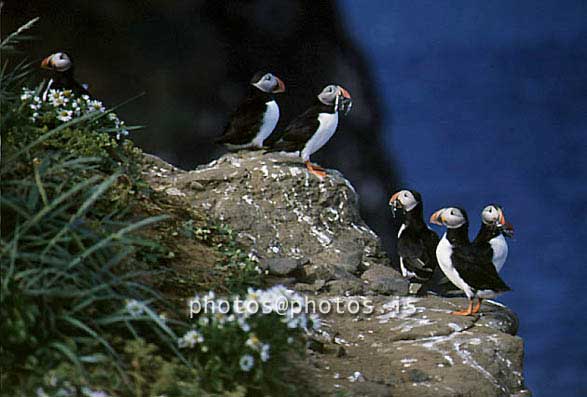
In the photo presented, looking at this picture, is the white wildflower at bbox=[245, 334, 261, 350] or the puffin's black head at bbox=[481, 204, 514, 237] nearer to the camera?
the white wildflower at bbox=[245, 334, 261, 350]

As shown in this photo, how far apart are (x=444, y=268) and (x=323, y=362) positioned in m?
1.15

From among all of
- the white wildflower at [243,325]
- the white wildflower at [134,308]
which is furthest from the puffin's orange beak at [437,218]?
the white wildflower at [134,308]

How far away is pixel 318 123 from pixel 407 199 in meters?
0.80

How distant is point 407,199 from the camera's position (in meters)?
6.14

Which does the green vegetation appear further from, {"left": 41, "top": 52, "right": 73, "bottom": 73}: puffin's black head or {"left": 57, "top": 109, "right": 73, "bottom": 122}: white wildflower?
{"left": 41, "top": 52, "right": 73, "bottom": 73}: puffin's black head

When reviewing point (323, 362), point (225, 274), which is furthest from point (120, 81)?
point (323, 362)

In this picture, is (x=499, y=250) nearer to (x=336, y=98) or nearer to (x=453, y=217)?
(x=453, y=217)

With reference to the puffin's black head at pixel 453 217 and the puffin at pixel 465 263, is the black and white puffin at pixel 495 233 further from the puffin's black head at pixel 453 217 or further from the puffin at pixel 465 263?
the puffin's black head at pixel 453 217

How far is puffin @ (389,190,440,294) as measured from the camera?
607cm

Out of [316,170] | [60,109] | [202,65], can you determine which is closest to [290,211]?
[316,170]

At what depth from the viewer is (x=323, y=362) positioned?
4703 mm

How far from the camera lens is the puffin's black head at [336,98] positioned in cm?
646

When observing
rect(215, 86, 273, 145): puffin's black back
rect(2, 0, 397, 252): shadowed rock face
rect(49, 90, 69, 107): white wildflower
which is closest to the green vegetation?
rect(49, 90, 69, 107): white wildflower

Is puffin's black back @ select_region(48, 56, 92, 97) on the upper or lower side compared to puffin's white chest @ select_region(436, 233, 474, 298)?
upper
